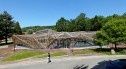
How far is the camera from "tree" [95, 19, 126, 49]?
156 ft

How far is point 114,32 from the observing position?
4831cm

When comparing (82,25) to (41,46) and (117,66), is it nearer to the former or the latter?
(41,46)

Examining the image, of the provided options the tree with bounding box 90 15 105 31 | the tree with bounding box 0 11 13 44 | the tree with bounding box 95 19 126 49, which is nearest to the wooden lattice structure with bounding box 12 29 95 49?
the tree with bounding box 95 19 126 49

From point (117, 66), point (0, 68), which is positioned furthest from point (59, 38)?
point (117, 66)

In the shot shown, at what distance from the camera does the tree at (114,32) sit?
156 ft

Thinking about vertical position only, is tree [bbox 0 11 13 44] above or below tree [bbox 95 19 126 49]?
above

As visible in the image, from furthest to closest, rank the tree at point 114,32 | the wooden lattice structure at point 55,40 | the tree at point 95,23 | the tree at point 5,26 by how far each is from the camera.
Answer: the tree at point 95,23 → the tree at point 5,26 → the wooden lattice structure at point 55,40 → the tree at point 114,32

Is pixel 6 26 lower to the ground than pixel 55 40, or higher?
higher

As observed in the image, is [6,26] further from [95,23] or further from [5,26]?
[95,23]

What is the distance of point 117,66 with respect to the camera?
57.4 feet

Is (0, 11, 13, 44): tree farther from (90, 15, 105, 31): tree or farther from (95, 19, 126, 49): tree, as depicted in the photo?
(95, 19, 126, 49): tree

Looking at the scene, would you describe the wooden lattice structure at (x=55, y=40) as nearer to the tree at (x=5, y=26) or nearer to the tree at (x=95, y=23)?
the tree at (x=5, y=26)

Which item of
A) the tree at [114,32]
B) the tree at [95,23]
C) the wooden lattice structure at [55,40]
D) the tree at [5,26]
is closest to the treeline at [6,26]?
the tree at [5,26]

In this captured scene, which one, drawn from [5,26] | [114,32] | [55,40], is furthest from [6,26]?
[114,32]
